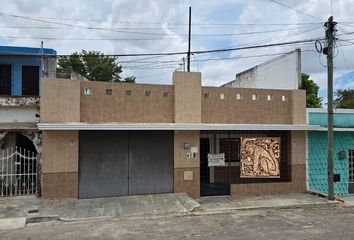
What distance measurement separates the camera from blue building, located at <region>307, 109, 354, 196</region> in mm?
16203

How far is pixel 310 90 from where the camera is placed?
36.8m

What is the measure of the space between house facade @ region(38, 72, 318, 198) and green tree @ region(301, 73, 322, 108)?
783 inches

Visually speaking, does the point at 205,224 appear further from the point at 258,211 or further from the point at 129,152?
the point at 129,152

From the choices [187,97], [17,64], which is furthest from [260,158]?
[17,64]

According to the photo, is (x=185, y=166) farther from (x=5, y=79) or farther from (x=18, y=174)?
(x=5, y=79)

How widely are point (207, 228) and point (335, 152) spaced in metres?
9.34

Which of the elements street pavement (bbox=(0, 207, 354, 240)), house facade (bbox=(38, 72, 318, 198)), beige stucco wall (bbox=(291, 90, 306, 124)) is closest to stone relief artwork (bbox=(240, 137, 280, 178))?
house facade (bbox=(38, 72, 318, 198))

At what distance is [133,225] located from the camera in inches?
409

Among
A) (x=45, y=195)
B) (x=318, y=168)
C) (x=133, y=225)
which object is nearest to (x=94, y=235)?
(x=133, y=225)

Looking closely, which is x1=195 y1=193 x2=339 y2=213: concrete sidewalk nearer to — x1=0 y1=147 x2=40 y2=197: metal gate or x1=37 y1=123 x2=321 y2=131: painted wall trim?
x1=37 y1=123 x2=321 y2=131: painted wall trim

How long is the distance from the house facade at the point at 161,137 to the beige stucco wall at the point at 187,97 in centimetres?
4

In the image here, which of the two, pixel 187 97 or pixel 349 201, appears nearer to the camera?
pixel 187 97

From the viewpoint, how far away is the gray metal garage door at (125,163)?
13.6 metres

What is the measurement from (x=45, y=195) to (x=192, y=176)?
220 inches
